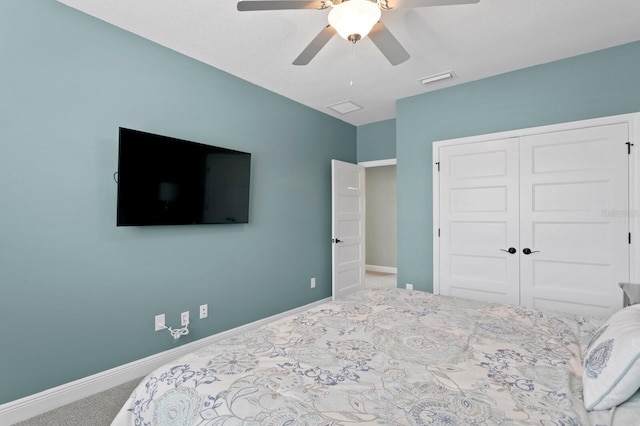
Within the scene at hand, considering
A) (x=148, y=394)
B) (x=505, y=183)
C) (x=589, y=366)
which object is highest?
(x=505, y=183)

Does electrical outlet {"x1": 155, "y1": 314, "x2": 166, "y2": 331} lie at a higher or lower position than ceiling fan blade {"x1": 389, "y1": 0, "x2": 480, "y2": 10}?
lower

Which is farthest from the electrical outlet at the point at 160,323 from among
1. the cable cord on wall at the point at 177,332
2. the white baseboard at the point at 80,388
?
the white baseboard at the point at 80,388

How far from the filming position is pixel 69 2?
7.07ft

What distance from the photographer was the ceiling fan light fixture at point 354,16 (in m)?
1.69

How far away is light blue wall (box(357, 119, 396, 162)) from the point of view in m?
4.66

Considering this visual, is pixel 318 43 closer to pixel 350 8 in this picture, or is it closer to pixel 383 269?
pixel 350 8

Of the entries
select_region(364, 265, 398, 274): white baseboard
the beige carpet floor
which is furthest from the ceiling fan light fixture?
select_region(364, 265, 398, 274): white baseboard

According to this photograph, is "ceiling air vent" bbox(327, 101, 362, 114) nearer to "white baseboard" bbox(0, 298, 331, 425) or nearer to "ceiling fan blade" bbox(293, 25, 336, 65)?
"ceiling fan blade" bbox(293, 25, 336, 65)

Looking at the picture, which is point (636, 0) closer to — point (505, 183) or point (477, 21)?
point (477, 21)

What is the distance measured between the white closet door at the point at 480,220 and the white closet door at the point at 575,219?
0.36 ft

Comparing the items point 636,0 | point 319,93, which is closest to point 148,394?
point 319,93

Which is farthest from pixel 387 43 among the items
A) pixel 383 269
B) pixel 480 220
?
pixel 383 269

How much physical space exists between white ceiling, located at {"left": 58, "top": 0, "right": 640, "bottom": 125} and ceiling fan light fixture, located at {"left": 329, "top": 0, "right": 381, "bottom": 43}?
0.23 metres

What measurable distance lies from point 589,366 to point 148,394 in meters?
1.60
